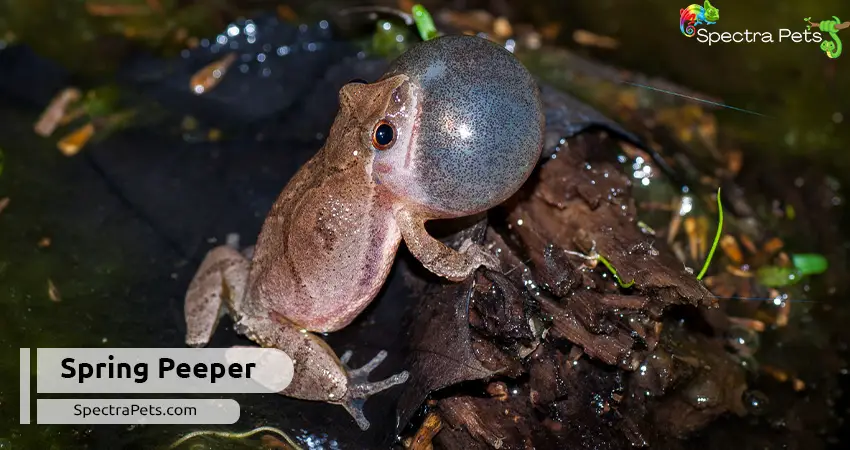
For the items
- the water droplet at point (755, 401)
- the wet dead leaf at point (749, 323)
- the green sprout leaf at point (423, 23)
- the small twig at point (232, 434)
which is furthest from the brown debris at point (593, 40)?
the small twig at point (232, 434)

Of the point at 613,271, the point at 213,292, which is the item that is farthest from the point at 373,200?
the point at 613,271

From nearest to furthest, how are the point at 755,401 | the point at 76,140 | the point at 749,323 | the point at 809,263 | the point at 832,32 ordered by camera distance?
the point at 755,401
the point at 749,323
the point at 809,263
the point at 76,140
the point at 832,32

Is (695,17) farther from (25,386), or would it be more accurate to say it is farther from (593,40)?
(25,386)

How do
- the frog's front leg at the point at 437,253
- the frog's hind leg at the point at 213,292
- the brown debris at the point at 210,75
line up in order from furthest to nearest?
the brown debris at the point at 210,75, the frog's hind leg at the point at 213,292, the frog's front leg at the point at 437,253

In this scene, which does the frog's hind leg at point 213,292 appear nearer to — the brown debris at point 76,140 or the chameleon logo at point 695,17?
the brown debris at point 76,140

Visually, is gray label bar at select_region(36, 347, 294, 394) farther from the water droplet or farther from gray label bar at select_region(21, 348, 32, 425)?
the water droplet

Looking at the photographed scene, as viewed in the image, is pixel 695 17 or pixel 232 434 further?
pixel 695 17

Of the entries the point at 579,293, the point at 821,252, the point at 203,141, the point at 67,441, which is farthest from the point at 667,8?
the point at 67,441
